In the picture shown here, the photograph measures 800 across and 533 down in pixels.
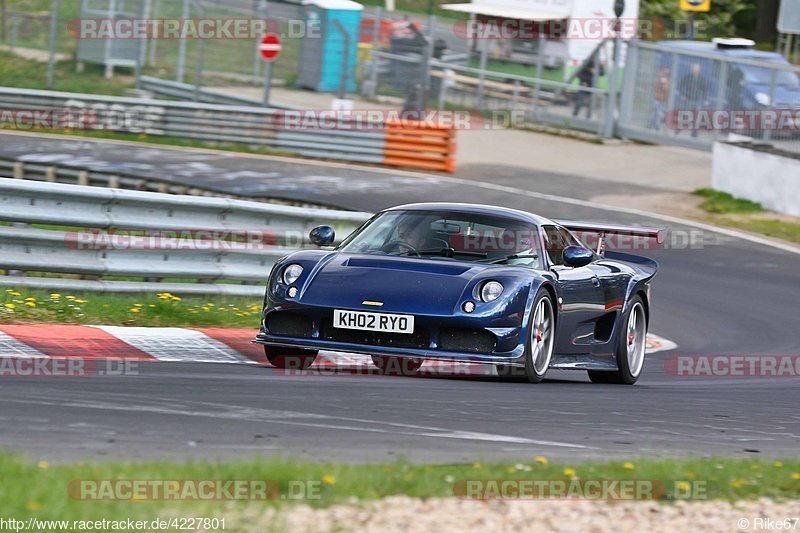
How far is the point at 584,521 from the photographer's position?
5113mm

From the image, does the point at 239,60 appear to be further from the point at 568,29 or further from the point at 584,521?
the point at 584,521

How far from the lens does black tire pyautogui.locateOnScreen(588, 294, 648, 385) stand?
33.3 ft

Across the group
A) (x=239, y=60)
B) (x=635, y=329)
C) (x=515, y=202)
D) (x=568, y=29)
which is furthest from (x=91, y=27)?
(x=635, y=329)

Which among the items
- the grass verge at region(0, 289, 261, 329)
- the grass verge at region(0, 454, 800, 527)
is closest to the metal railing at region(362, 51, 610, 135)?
the grass verge at region(0, 289, 261, 329)

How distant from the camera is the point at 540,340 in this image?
8.81m

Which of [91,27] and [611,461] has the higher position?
[91,27]

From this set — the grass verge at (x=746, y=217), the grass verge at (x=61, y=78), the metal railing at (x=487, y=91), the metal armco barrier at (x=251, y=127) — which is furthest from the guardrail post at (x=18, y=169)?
the grass verge at (x=746, y=217)

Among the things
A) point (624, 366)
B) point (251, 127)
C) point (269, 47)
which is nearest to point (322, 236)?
point (624, 366)

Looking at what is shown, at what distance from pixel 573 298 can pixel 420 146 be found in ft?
53.9

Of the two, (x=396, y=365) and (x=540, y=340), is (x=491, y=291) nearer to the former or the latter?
(x=540, y=340)

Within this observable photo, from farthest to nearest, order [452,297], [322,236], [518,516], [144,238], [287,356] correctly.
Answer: [144,238] < [322,236] < [287,356] < [452,297] < [518,516]

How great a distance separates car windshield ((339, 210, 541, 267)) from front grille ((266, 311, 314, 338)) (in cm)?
83

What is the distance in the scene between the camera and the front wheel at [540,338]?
856 cm

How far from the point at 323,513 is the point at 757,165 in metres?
18.8
